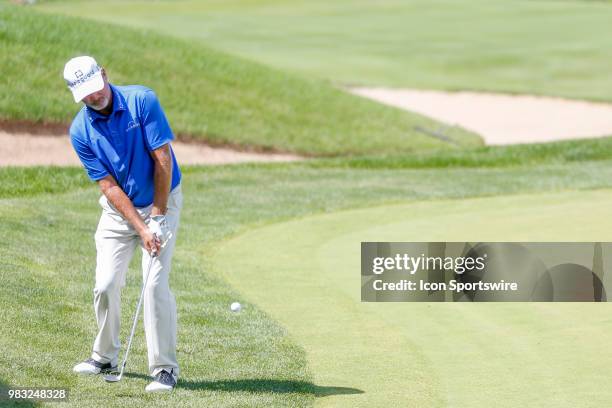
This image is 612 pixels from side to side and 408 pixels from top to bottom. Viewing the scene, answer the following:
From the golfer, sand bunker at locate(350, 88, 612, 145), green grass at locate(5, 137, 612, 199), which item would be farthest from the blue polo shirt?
sand bunker at locate(350, 88, 612, 145)

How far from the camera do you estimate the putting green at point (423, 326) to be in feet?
25.1

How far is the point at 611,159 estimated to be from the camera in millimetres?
23359

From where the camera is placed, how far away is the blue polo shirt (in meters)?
7.60

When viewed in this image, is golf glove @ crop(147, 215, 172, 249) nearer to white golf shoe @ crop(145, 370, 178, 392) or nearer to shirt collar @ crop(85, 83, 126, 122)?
shirt collar @ crop(85, 83, 126, 122)

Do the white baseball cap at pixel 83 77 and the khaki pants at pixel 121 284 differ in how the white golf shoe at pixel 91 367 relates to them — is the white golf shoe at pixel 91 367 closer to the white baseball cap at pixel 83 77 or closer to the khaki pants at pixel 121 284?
the khaki pants at pixel 121 284

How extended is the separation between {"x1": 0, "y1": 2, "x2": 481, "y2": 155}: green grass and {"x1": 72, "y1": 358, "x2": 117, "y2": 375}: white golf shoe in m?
15.1

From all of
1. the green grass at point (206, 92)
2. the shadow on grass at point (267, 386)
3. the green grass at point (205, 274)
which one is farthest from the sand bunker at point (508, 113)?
the shadow on grass at point (267, 386)

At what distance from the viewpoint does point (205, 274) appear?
12.1 meters

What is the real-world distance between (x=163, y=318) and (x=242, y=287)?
12.1 feet

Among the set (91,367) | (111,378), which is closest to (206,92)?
(91,367)

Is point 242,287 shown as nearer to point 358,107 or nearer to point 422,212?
point 422,212

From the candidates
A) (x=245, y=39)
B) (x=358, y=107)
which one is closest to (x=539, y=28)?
(x=245, y=39)

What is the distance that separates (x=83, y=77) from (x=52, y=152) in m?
14.8

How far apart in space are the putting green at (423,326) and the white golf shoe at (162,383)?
40.2 inches
